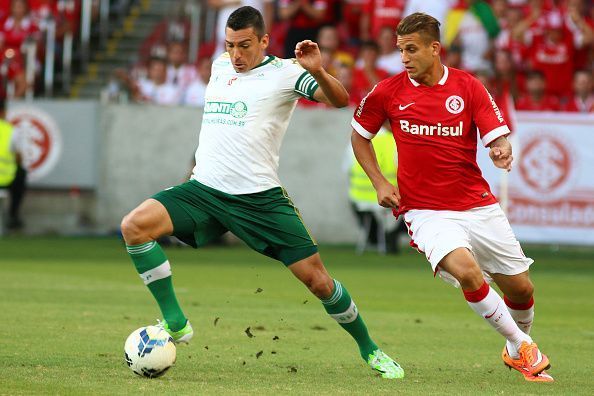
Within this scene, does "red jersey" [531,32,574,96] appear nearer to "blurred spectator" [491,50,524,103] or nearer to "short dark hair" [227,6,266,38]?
"blurred spectator" [491,50,524,103]

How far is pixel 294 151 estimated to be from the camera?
21.9 meters

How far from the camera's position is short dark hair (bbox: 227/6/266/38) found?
8609mm

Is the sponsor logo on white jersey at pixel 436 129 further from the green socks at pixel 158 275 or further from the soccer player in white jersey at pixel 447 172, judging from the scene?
the green socks at pixel 158 275

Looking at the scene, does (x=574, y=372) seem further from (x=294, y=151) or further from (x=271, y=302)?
(x=294, y=151)

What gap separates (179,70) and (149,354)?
16017 mm

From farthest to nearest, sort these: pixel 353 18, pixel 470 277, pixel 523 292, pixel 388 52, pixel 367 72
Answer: pixel 353 18, pixel 388 52, pixel 367 72, pixel 523 292, pixel 470 277

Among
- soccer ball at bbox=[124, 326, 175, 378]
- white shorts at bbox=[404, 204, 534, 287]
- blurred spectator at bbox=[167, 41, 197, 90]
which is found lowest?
blurred spectator at bbox=[167, 41, 197, 90]

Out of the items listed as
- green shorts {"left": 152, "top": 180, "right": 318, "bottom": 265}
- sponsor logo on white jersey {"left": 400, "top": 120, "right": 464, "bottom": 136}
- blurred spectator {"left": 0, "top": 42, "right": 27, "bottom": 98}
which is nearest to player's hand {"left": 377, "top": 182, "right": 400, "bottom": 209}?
sponsor logo on white jersey {"left": 400, "top": 120, "right": 464, "bottom": 136}

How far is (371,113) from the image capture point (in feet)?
28.4

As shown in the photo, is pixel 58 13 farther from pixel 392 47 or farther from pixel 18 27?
pixel 392 47

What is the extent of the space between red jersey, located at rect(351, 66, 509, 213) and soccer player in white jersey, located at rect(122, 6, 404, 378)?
564 millimetres

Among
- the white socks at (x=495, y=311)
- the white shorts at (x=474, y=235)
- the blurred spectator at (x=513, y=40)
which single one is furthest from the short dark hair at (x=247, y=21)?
the blurred spectator at (x=513, y=40)

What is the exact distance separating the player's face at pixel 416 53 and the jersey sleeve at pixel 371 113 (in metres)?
0.30

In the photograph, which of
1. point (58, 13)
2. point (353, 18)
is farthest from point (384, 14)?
point (58, 13)
